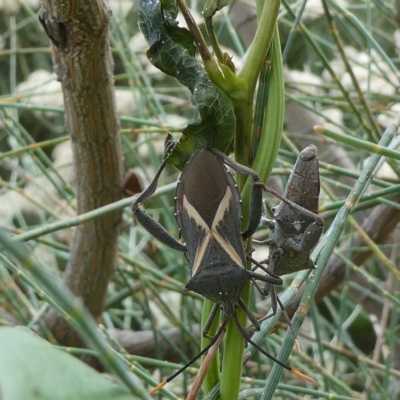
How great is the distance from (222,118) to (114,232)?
0.56 metres

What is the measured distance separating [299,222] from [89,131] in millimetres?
419

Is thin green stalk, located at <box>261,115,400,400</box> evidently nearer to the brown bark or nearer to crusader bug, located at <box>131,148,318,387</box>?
crusader bug, located at <box>131,148,318,387</box>

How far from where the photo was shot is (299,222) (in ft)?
1.47

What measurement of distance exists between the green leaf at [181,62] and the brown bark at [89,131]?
23 cm

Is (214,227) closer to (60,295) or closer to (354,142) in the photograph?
(354,142)

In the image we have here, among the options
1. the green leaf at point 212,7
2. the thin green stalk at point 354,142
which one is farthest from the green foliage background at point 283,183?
the green leaf at point 212,7

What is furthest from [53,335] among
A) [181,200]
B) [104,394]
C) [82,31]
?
[104,394]

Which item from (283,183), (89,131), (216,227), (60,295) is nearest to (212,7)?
(216,227)

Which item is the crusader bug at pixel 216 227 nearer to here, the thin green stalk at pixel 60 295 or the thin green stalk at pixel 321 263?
the thin green stalk at pixel 321 263

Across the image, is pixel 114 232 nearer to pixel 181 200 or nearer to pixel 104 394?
pixel 181 200

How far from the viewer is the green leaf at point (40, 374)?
0.17 meters

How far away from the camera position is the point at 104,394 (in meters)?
0.19

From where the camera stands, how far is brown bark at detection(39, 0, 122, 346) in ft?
2.08

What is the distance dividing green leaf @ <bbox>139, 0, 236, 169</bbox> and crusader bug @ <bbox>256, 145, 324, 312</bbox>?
0.07 metres
